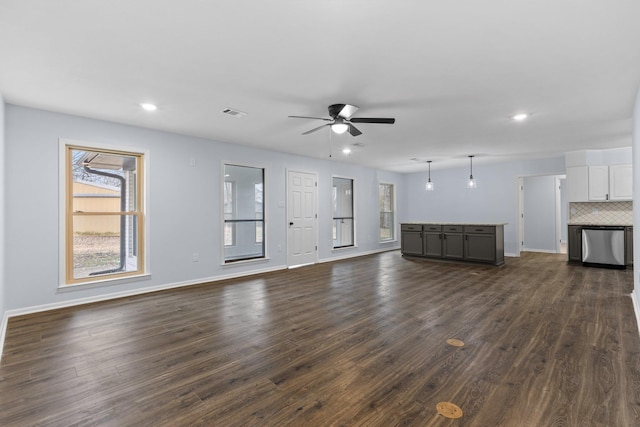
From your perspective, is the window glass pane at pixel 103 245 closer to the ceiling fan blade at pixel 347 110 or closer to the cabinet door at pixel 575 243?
the ceiling fan blade at pixel 347 110

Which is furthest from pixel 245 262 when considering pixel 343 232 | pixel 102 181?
pixel 343 232

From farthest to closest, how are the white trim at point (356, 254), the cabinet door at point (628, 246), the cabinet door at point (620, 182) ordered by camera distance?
the white trim at point (356, 254) < the cabinet door at point (620, 182) < the cabinet door at point (628, 246)

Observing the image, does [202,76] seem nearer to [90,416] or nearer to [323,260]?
[90,416]

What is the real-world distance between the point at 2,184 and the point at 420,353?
175 inches

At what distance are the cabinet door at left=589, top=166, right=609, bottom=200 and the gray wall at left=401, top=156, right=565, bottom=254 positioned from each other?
700 millimetres

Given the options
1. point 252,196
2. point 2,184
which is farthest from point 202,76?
point 252,196

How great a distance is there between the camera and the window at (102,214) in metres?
4.14

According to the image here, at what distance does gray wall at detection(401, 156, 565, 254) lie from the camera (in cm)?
783

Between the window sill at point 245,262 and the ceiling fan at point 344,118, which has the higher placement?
the ceiling fan at point 344,118

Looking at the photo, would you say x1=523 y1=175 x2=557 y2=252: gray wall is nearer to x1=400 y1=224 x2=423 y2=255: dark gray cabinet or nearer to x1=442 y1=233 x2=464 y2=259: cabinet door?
x1=442 y1=233 x2=464 y2=259: cabinet door

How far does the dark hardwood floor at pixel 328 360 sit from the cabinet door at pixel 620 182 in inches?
107

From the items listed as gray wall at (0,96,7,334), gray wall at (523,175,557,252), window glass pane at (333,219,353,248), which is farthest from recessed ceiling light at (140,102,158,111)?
gray wall at (523,175,557,252)

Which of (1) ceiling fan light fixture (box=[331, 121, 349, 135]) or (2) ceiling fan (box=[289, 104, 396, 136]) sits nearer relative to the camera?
(2) ceiling fan (box=[289, 104, 396, 136])

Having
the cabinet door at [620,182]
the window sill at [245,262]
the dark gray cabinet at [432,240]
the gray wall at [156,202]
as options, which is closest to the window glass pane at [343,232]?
the gray wall at [156,202]
